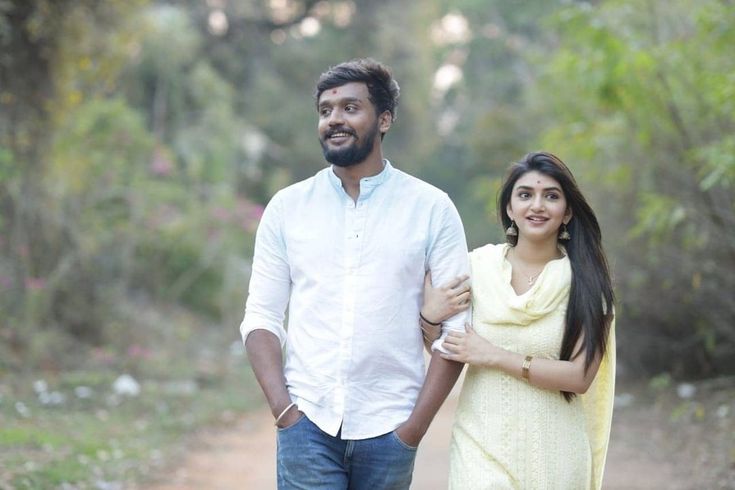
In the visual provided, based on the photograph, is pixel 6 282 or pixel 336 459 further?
pixel 6 282

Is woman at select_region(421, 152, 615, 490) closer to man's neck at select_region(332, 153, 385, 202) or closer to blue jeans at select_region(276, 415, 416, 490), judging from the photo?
blue jeans at select_region(276, 415, 416, 490)

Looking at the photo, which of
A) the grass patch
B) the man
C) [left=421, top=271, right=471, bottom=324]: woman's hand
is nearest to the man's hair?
the man

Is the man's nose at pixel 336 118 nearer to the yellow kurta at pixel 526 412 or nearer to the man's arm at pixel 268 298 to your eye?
the man's arm at pixel 268 298

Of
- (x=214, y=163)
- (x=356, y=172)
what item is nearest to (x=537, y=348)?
(x=356, y=172)

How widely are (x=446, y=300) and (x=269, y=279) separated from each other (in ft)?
2.12

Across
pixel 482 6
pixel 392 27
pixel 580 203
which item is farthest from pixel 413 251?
pixel 482 6

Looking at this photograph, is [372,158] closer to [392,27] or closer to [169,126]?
[169,126]

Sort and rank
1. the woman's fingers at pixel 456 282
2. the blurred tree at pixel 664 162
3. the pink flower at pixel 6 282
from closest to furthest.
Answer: the woman's fingers at pixel 456 282 < the blurred tree at pixel 664 162 < the pink flower at pixel 6 282

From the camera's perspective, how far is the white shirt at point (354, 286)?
11.9 ft

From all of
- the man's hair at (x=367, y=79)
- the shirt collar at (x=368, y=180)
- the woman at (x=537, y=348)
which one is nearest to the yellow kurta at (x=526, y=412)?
the woman at (x=537, y=348)

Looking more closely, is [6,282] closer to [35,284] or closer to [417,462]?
[35,284]

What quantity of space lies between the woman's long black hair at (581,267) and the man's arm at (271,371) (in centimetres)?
96

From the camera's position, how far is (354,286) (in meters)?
3.67

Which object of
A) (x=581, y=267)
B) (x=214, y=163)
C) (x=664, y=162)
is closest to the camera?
(x=581, y=267)
